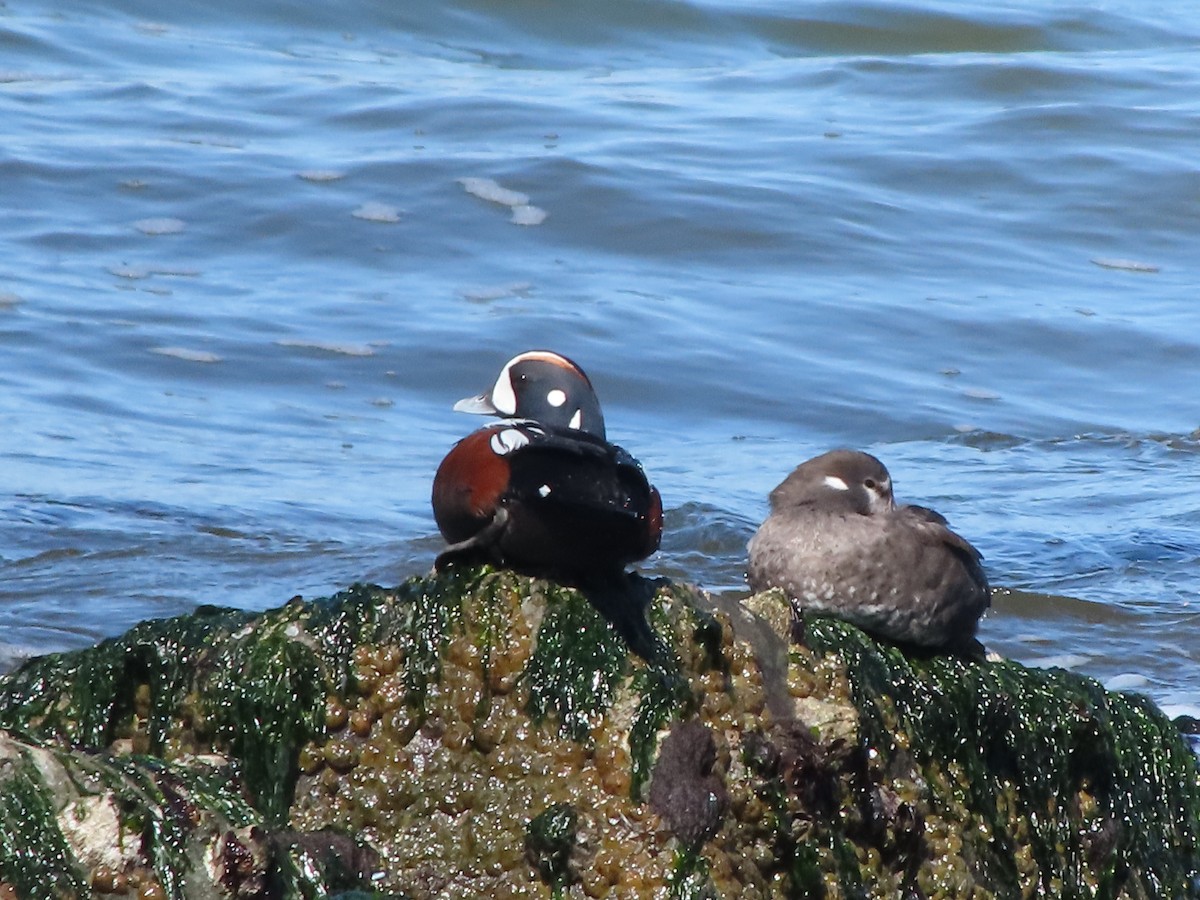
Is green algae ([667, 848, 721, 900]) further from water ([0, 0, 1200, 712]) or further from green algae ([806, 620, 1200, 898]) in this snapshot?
water ([0, 0, 1200, 712])

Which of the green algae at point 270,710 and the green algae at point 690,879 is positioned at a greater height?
the green algae at point 270,710

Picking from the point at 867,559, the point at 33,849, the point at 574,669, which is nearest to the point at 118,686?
the point at 33,849

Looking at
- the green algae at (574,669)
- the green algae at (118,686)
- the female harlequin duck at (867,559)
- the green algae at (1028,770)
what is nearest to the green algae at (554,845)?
the green algae at (574,669)

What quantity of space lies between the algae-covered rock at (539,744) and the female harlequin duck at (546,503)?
0.26 ft

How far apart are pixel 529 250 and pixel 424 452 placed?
12.1 ft

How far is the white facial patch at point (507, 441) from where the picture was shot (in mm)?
3661

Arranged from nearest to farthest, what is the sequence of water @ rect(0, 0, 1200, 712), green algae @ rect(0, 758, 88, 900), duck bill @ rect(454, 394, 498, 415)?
green algae @ rect(0, 758, 88, 900), duck bill @ rect(454, 394, 498, 415), water @ rect(0, 0, 1200, 712)

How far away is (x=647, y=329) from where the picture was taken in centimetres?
1027

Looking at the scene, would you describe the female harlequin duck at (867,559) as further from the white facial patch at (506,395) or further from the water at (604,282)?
the water at (604,282)

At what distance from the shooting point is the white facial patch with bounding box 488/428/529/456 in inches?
144

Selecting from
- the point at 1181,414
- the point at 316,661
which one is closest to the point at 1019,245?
the point at 1181,414

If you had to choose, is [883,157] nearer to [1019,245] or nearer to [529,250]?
[1019,245]

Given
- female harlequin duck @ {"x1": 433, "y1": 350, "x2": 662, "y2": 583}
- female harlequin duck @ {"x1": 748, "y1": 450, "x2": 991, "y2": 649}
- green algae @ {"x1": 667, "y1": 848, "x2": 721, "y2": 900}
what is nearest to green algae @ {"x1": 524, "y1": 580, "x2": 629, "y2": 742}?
female harlequin duck @ {"x1": 433, "y1": 350, "x2": 662, "y2": 583}

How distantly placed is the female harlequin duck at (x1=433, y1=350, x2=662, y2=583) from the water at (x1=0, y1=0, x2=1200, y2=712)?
256cm
